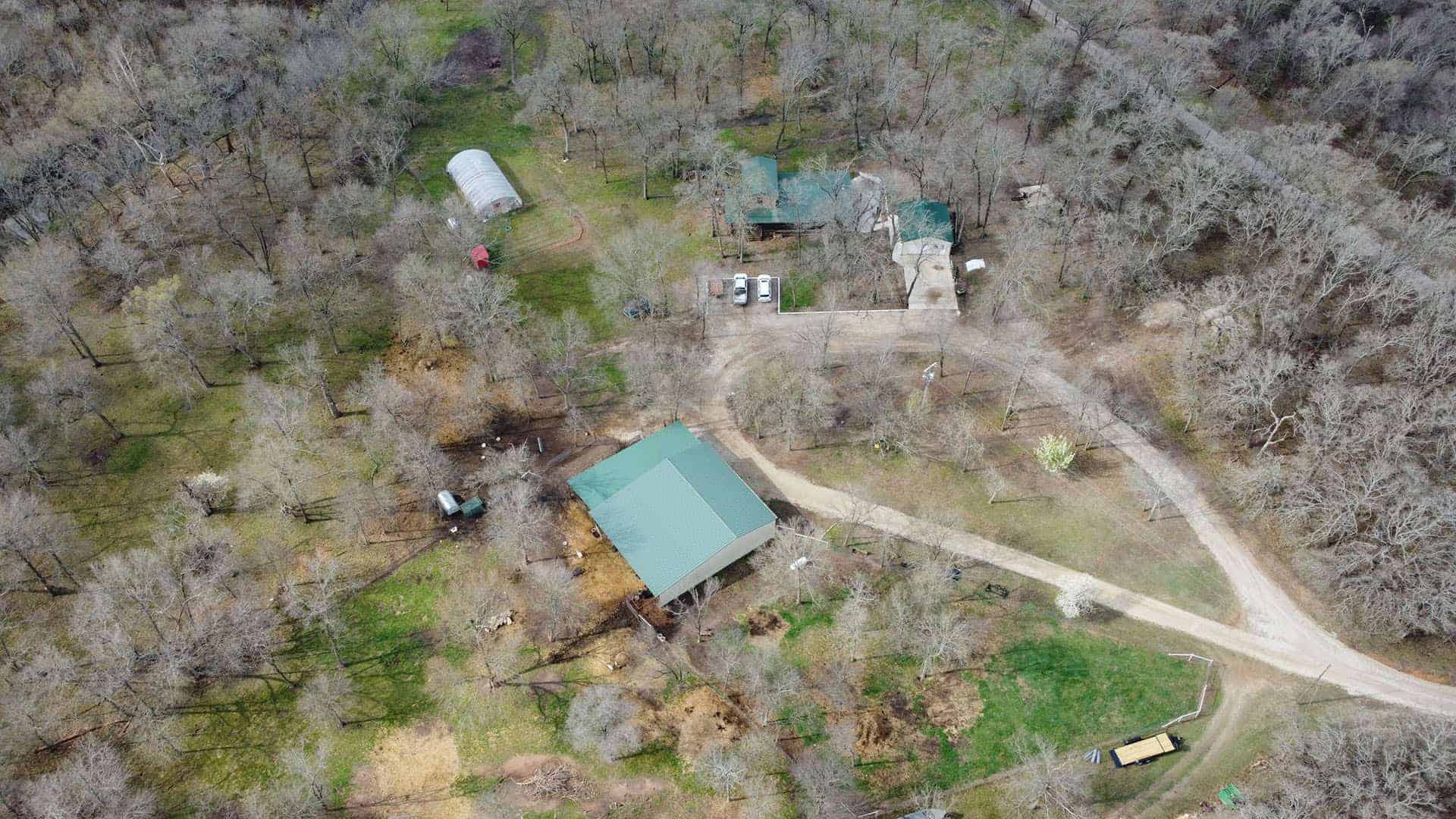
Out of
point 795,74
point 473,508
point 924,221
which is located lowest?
point 473,508

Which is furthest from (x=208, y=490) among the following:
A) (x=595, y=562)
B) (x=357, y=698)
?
(x=595, y=562)

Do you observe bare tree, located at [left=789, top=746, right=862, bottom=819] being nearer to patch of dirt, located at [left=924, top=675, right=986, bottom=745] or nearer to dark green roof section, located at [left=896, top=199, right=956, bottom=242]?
patch of dirt, located at [left=924, top=675, right=986, bottom=745]

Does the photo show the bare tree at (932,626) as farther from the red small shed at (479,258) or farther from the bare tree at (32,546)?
the bare tree at (32,546)

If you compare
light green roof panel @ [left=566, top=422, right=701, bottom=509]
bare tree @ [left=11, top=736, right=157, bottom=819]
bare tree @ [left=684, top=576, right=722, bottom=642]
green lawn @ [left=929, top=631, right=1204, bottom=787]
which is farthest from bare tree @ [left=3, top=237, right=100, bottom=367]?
green lawn @ [left=929, top=631, right=1204, bottom=787]

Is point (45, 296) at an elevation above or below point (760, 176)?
above

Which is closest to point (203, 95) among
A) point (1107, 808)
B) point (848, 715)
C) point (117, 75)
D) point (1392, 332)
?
point (117, 75)

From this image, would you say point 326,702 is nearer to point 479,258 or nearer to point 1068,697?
point 479,258

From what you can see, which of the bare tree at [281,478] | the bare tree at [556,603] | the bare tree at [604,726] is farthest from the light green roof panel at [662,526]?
the bare tree at [281,478]
